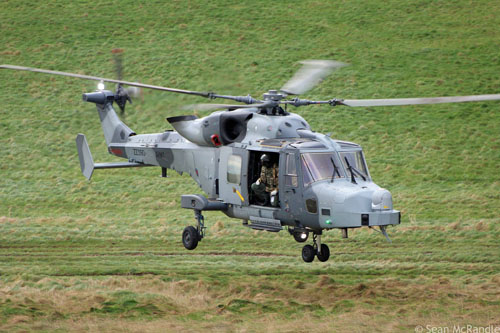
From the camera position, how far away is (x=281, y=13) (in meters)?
56.4

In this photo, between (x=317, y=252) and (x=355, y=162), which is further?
(x=317, y=252)

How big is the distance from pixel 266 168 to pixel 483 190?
19202 mm

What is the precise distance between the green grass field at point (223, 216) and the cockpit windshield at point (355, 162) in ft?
11.9

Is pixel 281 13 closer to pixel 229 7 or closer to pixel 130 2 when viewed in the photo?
pixel 229 7

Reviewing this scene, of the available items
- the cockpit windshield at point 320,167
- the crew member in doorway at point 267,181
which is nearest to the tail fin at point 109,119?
the crew member in doorway at point 267,181

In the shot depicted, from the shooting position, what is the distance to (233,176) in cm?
1978

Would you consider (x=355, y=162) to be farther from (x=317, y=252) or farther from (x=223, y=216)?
(x=223, y=216)

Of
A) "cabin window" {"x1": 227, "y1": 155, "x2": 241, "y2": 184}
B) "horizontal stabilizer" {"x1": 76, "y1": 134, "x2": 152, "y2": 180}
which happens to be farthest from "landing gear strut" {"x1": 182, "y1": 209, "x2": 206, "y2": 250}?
"horizontal stabilizer" {"x1": 76, "y1": 134, "x2": 152, "y2": 180}

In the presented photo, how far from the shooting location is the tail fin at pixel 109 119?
24562mm

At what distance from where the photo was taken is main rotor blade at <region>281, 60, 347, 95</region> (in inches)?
774

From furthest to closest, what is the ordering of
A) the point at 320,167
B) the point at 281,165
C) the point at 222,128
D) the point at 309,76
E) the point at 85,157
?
the point at 85,157
the point at 222,128
the point at 309,76
the point at 281,165
the point at 320,167

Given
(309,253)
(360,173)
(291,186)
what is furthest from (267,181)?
(360,173)

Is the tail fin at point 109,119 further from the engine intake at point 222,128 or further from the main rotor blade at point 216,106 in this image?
the main rotor blade at point 216,106

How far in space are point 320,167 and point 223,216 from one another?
1534cm
